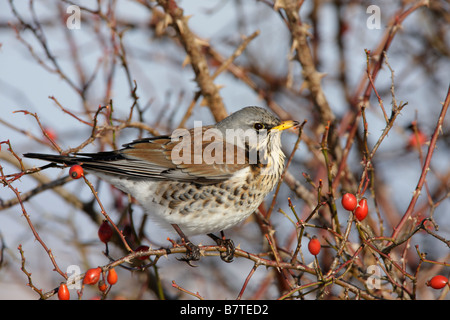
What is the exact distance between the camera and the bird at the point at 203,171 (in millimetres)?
2979

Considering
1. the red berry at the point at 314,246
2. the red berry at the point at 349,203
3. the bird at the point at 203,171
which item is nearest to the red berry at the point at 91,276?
the bird at the point at 203,171

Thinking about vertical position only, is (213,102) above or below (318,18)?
below

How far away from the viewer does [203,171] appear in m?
3.08

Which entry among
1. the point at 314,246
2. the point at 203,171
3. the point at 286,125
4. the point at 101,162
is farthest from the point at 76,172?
the point at 286,125

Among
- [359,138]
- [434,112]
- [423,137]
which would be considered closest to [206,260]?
[359,138]

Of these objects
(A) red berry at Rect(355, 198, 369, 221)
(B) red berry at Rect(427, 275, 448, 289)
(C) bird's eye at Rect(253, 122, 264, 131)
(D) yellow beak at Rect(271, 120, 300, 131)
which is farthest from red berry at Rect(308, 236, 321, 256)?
(C) bird's eye at Rect(253, 122, 264, 131)

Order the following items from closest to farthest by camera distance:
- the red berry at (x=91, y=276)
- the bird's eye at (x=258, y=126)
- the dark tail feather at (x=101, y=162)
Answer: the red berry at (x=91, y=276)
the dark tail feather at (x=101, y=162)
the bird's eye at (x=258, y=126)

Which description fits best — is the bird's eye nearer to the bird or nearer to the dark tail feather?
the bird

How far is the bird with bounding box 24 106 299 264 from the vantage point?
2.98 m

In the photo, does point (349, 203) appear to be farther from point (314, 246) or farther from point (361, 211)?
point (314, 246)

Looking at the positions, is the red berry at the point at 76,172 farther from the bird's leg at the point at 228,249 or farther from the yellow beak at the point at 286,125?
the yellow beak at the point at 286,125
